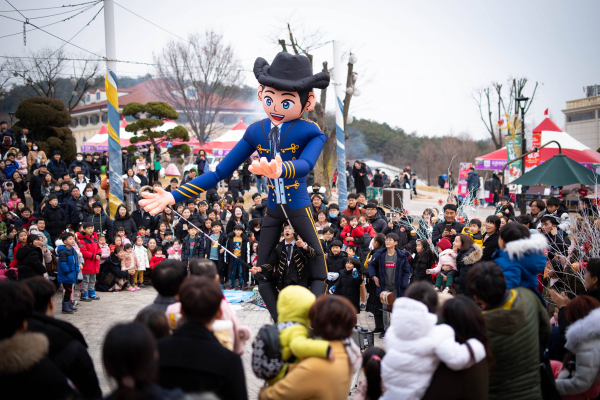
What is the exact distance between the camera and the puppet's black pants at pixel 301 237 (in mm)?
5090

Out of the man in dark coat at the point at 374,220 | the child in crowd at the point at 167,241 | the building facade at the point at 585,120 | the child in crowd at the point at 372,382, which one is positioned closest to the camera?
the child in crowd at the point at 372,382

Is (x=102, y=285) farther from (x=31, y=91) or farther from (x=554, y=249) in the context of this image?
(x=31, y=91)

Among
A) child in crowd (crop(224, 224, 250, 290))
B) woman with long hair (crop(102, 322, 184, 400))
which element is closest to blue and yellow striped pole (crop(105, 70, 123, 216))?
child in crowd (crop(224, 224, 250, 290))

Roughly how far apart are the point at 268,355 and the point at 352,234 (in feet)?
21.1

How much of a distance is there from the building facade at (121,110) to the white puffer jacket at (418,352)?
39361 millimetres

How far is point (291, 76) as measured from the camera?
16.7ft

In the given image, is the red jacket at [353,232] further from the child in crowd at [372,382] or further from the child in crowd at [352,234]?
the child in crowd at [372,382]

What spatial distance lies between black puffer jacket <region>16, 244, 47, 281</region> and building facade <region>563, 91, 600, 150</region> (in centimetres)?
3890

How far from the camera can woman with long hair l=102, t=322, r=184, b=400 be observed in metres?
1.97

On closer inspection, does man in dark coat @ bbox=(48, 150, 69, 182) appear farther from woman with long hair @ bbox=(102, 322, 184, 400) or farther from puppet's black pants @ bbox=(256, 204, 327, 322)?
woman with long hair @ bbox=(102, 322, 184, 400)

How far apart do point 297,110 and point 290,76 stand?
36 centimetres

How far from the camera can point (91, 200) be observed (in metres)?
10.4

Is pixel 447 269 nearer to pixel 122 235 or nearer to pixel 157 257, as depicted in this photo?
pixel 157 257

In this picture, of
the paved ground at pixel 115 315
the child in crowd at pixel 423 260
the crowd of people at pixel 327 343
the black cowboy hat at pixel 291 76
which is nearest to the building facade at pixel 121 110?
the paved ground at pixel 115 315
